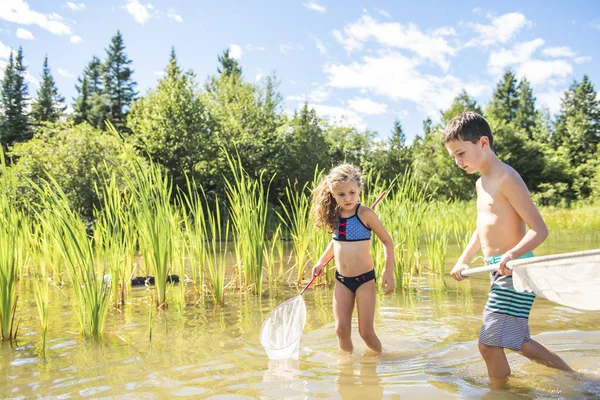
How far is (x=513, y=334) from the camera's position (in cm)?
229

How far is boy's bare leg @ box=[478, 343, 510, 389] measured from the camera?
7.68 ft

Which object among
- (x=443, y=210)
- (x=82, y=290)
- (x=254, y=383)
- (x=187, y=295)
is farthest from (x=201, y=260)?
(x=443, y=210)

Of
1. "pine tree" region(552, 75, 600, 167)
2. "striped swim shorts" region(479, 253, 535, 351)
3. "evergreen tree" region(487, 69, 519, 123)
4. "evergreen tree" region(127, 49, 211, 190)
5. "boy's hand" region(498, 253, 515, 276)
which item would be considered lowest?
"striped swim shorts" region(479, 253, 535, 351)

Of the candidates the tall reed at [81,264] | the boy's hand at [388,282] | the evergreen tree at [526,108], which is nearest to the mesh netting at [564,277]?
the boy's hand at [388,282]

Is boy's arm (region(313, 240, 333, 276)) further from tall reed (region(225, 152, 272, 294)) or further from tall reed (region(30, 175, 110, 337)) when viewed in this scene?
tall reed (region(30, 175, 110, 337))

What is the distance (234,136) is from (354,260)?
2229 cm

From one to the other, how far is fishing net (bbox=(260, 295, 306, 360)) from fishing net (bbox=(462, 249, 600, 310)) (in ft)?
5.06

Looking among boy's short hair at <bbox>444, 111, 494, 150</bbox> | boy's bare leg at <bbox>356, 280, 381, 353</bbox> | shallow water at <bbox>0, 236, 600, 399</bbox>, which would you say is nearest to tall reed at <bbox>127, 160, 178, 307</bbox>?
shallow water at <bbox>0, 236, 600, 399</bbox>

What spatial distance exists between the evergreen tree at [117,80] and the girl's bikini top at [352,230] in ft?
153

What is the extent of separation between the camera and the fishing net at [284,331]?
123 inches

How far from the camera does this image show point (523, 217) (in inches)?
88.6

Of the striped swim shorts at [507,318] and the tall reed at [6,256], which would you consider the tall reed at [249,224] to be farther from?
the striped swim shorts at [507,318]

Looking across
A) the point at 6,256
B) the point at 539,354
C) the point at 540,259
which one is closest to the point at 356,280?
the point at 539,354

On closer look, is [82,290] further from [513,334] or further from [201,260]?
[513,334]
